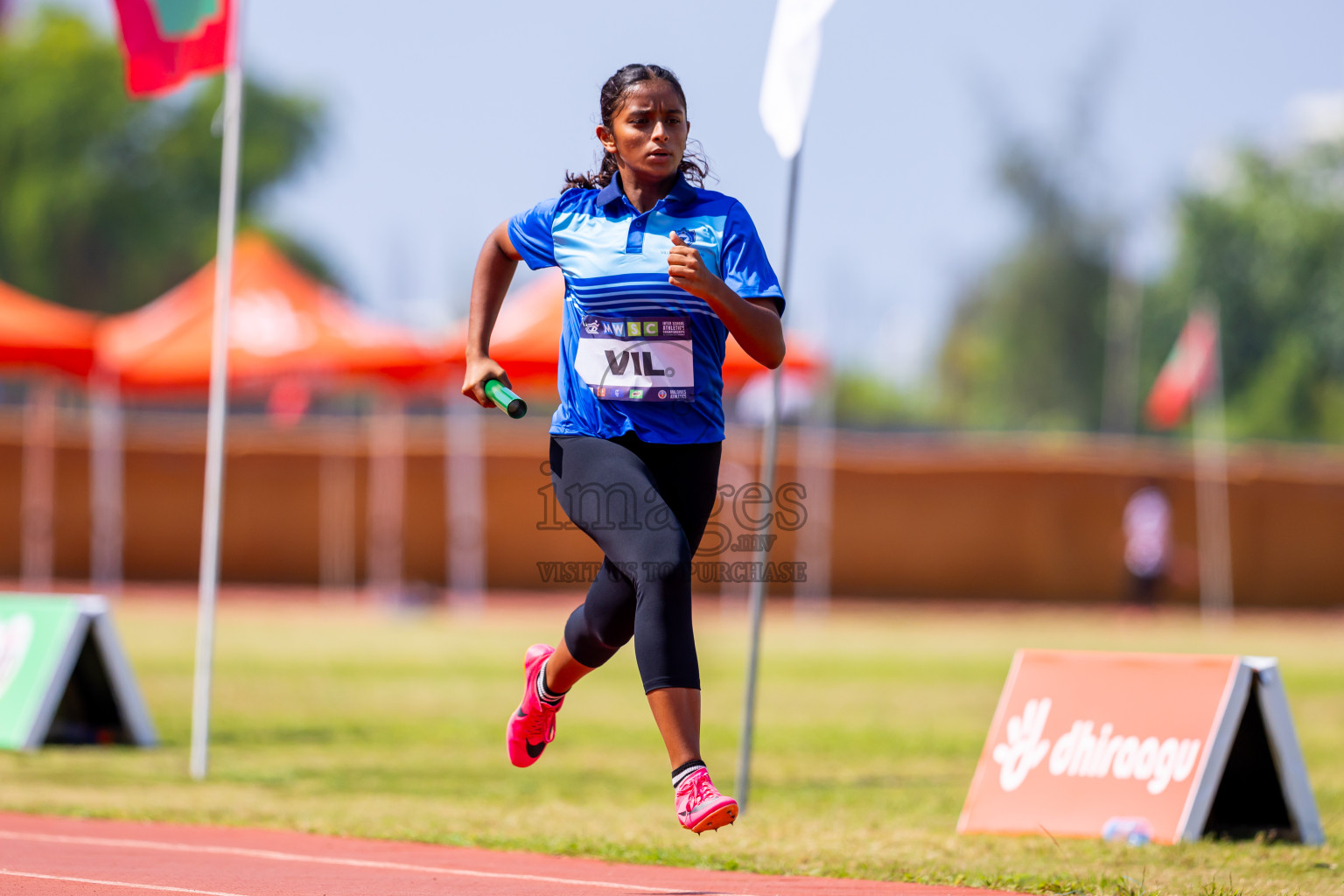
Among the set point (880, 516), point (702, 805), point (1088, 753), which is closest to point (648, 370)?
point (702, 805)

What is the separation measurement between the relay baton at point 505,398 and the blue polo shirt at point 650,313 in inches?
9.4

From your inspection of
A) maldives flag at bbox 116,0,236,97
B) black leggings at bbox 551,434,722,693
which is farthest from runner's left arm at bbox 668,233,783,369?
Result: maldives flag at bbox 116,0,236,97

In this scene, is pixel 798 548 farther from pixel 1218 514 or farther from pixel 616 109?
pixel 616 109

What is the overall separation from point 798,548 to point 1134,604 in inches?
215

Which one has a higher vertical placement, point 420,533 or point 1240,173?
point 1240,173

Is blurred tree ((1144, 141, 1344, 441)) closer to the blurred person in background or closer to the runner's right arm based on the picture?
the blurred person in background

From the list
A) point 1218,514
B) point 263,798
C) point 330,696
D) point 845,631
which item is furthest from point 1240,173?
point 263,798

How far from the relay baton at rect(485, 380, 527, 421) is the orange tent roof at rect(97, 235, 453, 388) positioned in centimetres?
1434

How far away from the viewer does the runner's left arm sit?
4.44 m

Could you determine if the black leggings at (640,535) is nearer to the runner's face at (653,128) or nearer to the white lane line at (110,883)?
the runner's face at (653,128)

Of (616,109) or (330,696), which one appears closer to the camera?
(616,109)

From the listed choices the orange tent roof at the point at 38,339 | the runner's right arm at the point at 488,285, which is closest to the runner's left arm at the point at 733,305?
the runner's right arm at the point at 488,285

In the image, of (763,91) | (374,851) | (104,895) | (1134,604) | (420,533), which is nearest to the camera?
(104,895)

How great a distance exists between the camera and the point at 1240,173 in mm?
61531
